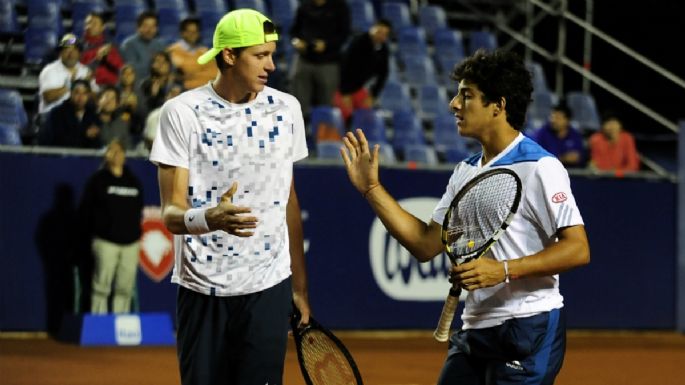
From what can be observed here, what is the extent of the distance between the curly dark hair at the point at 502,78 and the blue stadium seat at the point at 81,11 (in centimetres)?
1029

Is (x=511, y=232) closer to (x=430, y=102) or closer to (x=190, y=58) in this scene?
(x=190, y=58)

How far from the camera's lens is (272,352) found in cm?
513

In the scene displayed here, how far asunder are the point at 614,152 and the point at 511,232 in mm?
11069

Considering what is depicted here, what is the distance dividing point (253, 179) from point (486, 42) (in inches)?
515

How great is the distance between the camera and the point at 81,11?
14.8 m

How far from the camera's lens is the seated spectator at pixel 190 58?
43.8 ft

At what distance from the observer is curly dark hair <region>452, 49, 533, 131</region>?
4.83 metres

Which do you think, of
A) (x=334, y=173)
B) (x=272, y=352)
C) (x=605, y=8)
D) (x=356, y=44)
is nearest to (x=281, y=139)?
(x=272, y=352)

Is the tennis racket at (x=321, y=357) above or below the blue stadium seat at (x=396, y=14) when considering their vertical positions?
below

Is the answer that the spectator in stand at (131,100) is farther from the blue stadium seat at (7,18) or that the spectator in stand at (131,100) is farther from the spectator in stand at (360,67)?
the spectator in stand at (360,67)

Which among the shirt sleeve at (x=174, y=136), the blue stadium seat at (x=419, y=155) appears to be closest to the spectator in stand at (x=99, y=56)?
the blue stadium seat at (x=419, y=155)

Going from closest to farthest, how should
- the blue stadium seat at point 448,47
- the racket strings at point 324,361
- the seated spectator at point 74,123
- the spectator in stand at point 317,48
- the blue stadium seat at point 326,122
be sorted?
the racket strings at point 324,361 < the seated spectator at point 74,123 < the blue stadium seat at point 326,122 < the spectator in stand at point 317,48 < the blue stadium seat at point 448,47

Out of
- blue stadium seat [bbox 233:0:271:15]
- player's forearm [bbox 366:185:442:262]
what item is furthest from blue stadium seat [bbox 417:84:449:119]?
player's forearm [bbox 366:185:442:262]

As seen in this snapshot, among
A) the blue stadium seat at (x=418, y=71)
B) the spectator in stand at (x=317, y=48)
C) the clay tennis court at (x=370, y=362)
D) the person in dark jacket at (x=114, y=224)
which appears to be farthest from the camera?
the blue stadium seat at (x=418, y=71)
